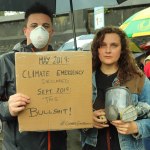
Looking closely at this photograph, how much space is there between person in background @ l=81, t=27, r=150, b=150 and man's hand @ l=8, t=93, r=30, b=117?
551 mm

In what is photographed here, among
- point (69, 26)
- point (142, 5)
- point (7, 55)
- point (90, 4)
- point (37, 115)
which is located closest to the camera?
point (37, 115)

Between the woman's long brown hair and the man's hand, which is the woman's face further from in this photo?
the man's hand

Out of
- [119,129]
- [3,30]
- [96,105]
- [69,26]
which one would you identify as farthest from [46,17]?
[3,30]

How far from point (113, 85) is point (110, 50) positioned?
0.84 feet

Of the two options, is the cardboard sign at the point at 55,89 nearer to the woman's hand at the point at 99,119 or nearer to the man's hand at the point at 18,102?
the man's hand at the point at 18,102

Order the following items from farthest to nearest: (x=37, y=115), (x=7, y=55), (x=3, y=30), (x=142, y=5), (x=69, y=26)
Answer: (x=3, y=30), (x=69, y=26), (x=142, y=5), (x=7, y=55), (x=37, y=115)

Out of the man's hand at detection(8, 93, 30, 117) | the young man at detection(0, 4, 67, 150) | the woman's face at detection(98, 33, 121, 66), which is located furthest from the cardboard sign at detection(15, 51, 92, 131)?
the woman's face at detection(98, 33, 121, 66)

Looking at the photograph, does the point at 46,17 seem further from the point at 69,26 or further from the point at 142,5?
the point at 69,26

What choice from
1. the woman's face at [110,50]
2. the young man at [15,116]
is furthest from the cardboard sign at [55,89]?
the woman's face at [110,50]

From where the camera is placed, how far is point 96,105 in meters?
3.28

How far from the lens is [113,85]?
329 cm

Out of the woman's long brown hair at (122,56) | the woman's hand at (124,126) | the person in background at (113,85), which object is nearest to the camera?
the woman's hand at (124,126)

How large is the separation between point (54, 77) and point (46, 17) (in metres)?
0.56

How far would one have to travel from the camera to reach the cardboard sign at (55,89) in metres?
2.95
